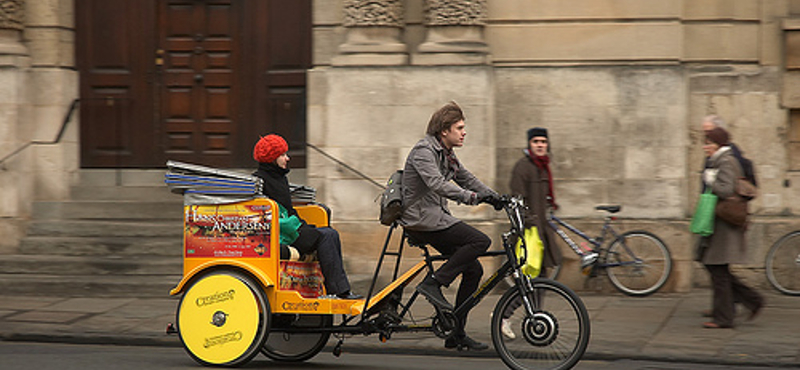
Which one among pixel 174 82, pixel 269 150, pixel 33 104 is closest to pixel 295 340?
pixel 269 150

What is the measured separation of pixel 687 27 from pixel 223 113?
5.36m

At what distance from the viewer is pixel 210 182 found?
7090 millimetres

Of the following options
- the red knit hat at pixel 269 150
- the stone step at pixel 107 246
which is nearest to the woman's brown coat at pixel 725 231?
the red knit hat at pixel 269 150

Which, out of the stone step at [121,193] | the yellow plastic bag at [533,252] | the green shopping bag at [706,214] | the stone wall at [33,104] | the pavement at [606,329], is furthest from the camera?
the stone step at [121,193]

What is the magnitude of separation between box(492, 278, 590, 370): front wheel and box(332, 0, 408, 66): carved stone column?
17.0 feet

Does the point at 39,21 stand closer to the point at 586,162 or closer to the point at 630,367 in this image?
the point at 586,162

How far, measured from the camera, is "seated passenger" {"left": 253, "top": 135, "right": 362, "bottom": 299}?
710cm

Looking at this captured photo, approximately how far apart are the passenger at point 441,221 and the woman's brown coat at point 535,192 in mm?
2062

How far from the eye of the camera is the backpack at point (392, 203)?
680 cm

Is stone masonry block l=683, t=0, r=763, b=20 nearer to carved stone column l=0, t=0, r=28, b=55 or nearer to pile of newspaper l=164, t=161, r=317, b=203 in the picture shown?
pile of newspaper l=164, t=161, r=317, b=203

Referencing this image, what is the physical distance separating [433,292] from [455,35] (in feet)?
16.7

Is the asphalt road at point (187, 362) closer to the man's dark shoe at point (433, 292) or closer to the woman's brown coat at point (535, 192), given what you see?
the man's dark shoe at point (433, 292)

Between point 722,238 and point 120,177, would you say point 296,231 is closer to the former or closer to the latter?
point 722,238

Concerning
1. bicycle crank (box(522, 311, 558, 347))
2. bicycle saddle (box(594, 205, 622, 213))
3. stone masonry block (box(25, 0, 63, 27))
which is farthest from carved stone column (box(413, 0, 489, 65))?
bicycle crank (box(522, 311, 558, 347))
